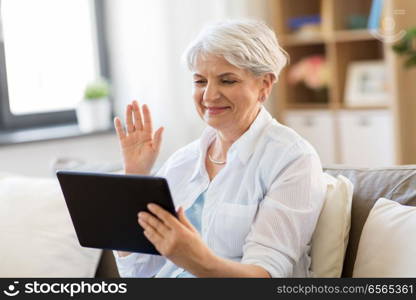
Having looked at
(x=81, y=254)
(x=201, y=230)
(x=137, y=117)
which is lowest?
(x=81, y=254)

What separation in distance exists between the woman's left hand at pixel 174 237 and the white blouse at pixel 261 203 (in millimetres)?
170

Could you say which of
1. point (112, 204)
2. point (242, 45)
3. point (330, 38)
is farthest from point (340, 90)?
point (112, 204)

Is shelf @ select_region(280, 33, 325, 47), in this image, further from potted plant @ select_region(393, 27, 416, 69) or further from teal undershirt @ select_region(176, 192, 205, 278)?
teal undershirt @ select_region(176, 192, 205, 278)

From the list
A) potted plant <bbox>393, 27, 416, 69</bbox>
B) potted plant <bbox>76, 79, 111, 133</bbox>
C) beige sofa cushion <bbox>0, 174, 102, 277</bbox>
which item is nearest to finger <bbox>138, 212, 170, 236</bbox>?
beige sofa cushion <bbox>0, 174, 102, 277</bbox>

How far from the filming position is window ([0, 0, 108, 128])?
3908 mm

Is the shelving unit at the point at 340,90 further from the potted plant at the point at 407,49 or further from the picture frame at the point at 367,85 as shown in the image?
the potted plant at the point at 407,49

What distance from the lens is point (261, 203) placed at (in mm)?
1705

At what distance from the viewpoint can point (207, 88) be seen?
5.88 feet

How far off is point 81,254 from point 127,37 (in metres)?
2.09

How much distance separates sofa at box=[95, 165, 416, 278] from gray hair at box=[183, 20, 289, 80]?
359mm

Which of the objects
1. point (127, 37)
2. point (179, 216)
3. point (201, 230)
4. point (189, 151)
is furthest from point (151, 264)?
point (127, 37)

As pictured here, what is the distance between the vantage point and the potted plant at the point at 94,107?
3.89 m

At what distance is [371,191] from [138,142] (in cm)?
59

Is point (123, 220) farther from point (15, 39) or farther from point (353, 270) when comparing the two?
point (15, 39)
